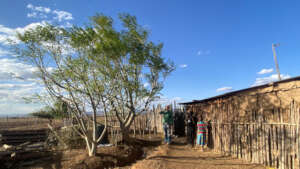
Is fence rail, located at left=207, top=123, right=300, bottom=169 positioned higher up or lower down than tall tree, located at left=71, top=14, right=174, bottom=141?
lower down

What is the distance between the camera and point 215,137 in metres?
6.90

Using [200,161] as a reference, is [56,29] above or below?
above

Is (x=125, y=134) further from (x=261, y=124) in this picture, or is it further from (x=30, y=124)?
(x=30, y=124)

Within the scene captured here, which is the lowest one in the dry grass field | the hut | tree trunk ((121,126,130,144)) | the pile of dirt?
the dry grass field

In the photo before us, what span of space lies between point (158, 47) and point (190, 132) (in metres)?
4.28

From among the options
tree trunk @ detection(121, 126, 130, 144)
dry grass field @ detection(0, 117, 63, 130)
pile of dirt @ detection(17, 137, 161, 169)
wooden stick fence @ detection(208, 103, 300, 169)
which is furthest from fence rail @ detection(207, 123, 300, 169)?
dry grass field @ detection(0, 117, 63, 130)

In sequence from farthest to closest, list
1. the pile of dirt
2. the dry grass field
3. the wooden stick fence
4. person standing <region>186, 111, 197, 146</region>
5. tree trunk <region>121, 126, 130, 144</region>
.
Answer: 1. the dry grass field
2. person standing <region>186, 111, 197, 146</region>
3. tree trunk <region>121, 126, 130, 144</region>
4. the pile of dirt
5. the wooden stick fence

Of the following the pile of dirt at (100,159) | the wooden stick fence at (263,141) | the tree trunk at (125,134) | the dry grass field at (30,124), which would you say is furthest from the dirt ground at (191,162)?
the dry grass field at (30,124)

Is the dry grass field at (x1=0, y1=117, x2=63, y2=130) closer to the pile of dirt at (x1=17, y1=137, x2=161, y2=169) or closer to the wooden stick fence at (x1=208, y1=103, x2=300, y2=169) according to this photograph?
the pile of dirt at (x1=17, y1=137, x2=161, y2=169)

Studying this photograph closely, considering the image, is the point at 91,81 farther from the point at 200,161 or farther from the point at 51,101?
the point at 200,161

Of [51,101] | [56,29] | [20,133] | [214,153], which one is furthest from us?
[20,133]

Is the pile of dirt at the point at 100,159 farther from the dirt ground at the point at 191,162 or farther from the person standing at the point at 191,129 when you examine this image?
the person standing at the point at 191,129

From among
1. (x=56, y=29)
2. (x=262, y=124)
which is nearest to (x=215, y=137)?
(x=262, y=124)

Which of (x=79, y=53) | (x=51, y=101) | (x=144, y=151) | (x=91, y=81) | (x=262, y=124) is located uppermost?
(x=79, y=53)
